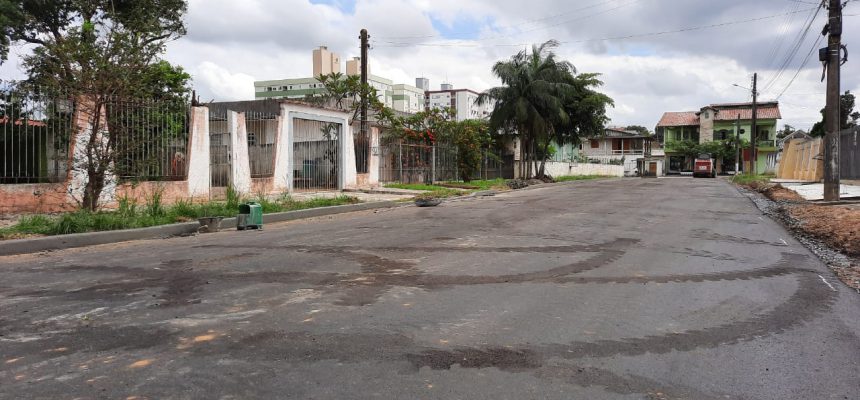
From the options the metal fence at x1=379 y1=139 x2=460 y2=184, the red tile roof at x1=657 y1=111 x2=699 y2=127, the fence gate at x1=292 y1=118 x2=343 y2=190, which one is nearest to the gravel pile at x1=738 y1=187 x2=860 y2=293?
the fence gate at x1=292 y1=118 x2=343 y2=190

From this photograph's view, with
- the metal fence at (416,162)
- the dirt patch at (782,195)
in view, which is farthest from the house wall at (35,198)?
the dirt patch at (782,195)

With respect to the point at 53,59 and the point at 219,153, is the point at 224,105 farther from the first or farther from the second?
the point at 53,59

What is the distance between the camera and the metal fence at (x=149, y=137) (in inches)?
452

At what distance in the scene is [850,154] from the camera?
943 inches

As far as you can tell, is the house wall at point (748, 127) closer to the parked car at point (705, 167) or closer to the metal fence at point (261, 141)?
the parked car at point (705, 167)

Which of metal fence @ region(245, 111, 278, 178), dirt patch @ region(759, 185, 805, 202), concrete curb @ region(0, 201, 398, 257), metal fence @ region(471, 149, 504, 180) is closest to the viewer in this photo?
concrete curb @ region(0, 201, 398, 257)

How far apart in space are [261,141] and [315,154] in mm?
2675

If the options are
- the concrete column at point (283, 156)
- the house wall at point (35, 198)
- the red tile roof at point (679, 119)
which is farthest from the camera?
the red tile roof at point (679, 119)

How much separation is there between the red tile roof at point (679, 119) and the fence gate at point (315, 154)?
223 feet

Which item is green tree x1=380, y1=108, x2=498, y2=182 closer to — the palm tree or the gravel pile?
the palm tree

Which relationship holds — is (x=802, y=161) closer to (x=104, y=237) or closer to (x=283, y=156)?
(x=283, y=156)

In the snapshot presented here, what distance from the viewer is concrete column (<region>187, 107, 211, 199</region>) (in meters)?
15.5

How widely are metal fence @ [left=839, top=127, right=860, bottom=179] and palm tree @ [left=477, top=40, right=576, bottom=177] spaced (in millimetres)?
16391

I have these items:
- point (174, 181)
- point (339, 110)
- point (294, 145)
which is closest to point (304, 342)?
point (174, 181)
